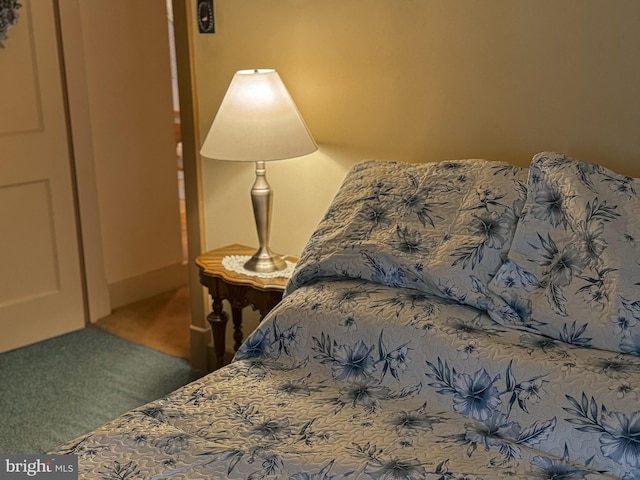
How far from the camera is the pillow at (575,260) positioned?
1679 mm

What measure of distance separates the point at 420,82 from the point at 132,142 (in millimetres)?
1812

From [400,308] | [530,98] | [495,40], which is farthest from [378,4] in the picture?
[400,308]

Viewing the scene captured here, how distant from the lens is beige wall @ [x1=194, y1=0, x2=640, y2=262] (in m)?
2.13

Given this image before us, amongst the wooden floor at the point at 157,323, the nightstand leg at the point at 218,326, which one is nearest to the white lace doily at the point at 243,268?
the nightstand leg at the point at 218,326

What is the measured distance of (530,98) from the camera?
2.26 m

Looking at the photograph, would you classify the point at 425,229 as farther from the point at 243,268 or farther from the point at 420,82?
the point at 243,268

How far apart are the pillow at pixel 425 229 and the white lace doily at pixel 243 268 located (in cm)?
44

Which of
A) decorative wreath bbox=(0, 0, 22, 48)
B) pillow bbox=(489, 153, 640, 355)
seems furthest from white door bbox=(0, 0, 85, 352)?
pillow bbox=(489, 153, 640, 355)

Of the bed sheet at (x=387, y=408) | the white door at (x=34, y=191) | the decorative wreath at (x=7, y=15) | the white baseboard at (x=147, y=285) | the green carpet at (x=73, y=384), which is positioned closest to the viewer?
the bed sheet at (x=387, y=408)

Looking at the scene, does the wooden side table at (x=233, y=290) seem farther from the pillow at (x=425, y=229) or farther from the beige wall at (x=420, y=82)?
the pillow at (x=425, y=229)

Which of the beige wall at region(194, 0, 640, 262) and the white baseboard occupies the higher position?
the beige wall at region(194, 0, 640, 262)

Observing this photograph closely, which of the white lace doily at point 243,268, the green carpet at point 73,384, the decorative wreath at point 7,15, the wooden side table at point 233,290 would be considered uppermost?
the decorative wreath at point 7,15

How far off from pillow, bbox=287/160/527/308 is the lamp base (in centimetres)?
48

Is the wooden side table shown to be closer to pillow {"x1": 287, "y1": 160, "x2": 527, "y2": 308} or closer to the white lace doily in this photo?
the white lace doily
